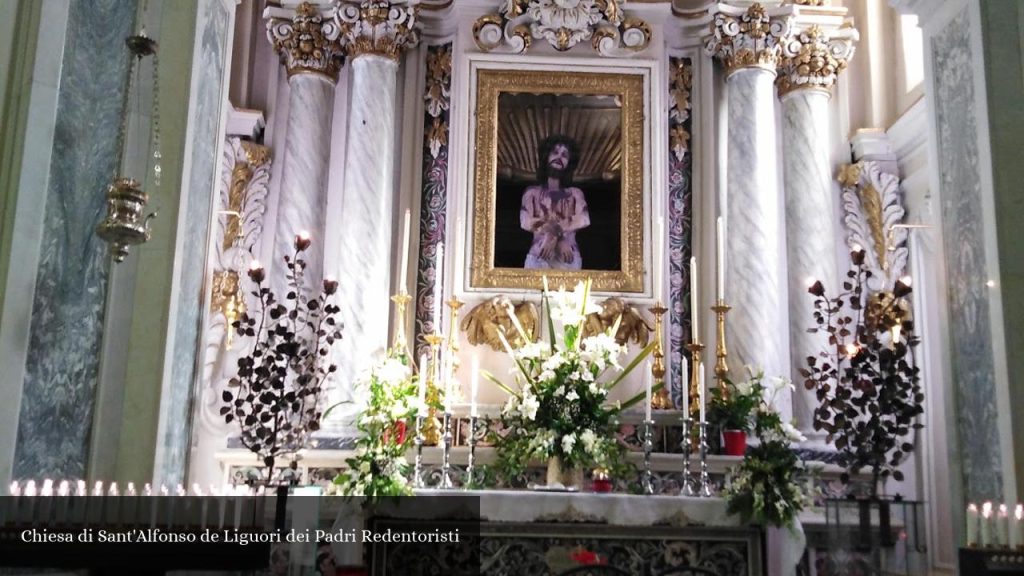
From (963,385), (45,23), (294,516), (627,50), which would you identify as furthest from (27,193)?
(627,50)

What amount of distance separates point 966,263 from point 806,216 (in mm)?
2691

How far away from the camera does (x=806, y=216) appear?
9016mm

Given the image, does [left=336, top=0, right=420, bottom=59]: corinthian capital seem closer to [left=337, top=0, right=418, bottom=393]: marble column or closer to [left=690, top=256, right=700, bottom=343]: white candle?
A: [left=337, top=0, right=418, bottom=393]: marble column

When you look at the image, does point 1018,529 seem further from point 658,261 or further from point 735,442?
point 658,261

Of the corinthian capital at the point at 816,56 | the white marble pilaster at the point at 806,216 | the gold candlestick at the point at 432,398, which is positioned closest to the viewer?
the gold candlestick at the point at 432,398

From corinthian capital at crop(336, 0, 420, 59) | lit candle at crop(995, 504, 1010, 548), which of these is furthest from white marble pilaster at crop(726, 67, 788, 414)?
lit candle at crop(995, 504, 1010, 548)

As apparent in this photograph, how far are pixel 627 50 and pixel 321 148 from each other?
8.97ft

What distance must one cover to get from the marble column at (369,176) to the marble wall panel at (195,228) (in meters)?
2.14

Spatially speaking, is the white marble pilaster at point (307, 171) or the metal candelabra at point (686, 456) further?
the white marble pilaster at point (307, 171)

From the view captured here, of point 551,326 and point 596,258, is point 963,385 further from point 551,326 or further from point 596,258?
point 596,258

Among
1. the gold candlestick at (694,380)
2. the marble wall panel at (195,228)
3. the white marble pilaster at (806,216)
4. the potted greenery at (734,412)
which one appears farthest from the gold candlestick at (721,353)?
the marble wall panel at (195,228)

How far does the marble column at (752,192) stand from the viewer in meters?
8.60

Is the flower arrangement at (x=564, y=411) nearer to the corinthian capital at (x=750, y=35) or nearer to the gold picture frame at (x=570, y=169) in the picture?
→ the gold picture frame at (x=570, y=169)

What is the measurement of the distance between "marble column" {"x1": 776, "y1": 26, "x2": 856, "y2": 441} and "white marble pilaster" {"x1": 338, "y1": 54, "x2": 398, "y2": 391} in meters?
3.33
